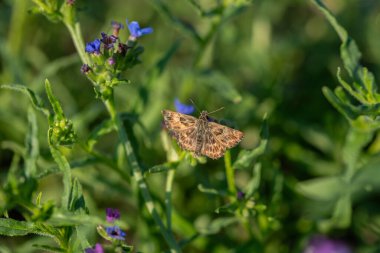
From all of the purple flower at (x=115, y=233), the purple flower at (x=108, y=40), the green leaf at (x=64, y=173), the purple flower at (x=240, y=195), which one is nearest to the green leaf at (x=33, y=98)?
the green leaf at (x=64, y=173)

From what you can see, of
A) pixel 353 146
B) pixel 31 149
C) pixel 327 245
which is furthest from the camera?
pixel 327 245

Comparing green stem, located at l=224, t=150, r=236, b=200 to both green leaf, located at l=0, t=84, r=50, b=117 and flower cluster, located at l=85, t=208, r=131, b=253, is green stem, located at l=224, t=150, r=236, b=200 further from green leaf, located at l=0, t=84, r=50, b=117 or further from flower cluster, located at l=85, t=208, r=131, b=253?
green leaf, located at l=0, t=84, r=50, b=117

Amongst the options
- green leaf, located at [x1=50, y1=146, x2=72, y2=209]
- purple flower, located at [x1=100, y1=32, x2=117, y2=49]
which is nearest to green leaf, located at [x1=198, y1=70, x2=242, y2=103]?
purple flower, located at [x1=100, y1=32, x2=117, y2=49]

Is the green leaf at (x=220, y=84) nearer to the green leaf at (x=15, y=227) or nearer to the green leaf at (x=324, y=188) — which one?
the green leaf at (x=324, y=188)

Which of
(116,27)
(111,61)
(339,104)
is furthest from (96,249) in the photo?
(339,104)

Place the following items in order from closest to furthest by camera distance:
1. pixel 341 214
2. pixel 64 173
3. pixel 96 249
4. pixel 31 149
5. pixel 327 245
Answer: pixel 96 249, pixel 64 173, pixel 31 149, pixel 341 214, pixel 327 245

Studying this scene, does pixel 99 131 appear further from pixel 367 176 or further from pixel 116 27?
pixel 367 176
